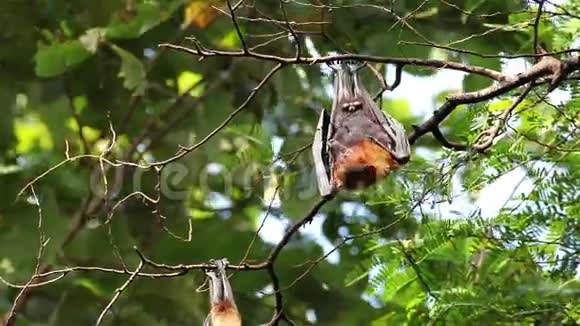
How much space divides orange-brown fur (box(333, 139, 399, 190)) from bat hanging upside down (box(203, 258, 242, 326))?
8.7 inches

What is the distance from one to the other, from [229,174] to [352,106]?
1.16 m

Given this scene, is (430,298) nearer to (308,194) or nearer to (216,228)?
(308,194)

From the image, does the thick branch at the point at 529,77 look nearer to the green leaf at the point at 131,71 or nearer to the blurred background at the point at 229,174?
the blurred background at the point at 229,174

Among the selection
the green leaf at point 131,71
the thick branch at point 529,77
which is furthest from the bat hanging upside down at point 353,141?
the green leaf at point 131,71

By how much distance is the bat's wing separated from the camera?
5.27 feet

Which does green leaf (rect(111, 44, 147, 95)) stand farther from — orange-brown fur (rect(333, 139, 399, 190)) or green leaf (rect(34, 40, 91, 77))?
orange-brown fur (rect(333, 139, 399, 190))

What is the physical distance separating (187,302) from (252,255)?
8.3 inches

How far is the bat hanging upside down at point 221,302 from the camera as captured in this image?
4.88 ft

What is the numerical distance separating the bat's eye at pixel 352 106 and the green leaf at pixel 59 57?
105cm

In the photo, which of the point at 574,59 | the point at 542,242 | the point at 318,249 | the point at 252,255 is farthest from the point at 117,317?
the point at 574,59

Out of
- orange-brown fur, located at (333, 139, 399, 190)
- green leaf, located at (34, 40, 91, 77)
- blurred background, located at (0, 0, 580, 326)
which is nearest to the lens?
orange-brown fur, located at (333, 139, 399, 190)

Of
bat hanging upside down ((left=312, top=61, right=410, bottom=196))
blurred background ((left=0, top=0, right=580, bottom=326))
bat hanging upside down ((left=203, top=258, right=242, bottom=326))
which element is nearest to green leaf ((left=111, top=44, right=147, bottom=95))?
blurred background ((left=0, top=0, right=580, bottom=326))

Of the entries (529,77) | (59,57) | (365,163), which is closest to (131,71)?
(59,57)

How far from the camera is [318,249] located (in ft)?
9.00
